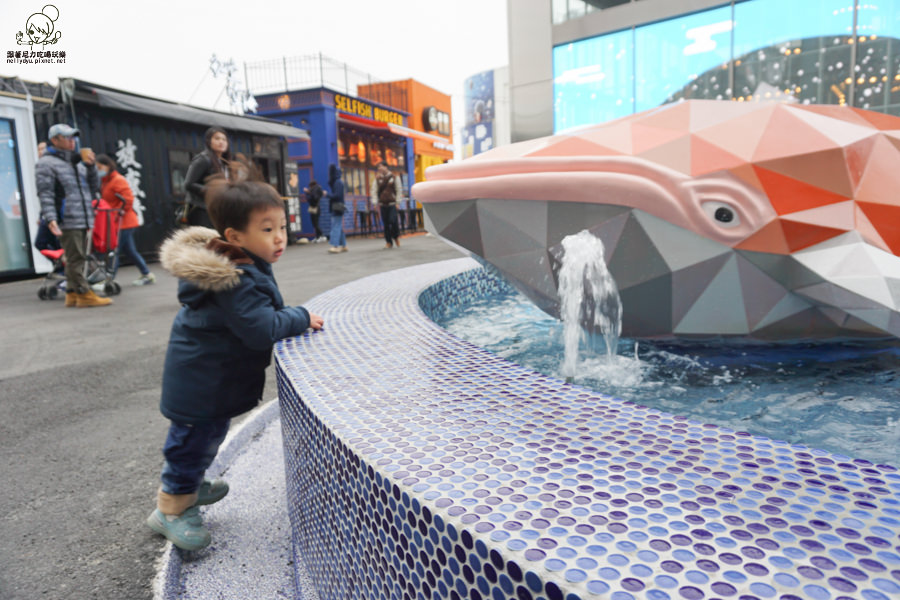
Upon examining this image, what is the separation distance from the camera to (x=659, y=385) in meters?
2.51

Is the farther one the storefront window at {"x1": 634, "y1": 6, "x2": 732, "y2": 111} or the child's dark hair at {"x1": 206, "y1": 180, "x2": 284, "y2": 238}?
the storefront window at {"x1": 634, "y1": 6, "x2": 732, "y2": 111}

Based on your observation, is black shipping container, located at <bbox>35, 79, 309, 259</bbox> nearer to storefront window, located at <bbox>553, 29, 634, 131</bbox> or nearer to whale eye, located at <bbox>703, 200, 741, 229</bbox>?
storefront window, located at <bbox>553, 29, 634, 131</bbox>

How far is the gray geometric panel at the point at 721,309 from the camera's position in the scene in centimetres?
228

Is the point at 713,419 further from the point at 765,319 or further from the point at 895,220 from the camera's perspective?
the point at 895,220

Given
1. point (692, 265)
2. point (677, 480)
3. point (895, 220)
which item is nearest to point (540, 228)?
point (692, 265)

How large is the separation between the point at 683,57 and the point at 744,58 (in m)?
1.13

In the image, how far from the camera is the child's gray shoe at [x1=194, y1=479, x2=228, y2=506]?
2.16 meters

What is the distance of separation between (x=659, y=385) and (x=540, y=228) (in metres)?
0.84

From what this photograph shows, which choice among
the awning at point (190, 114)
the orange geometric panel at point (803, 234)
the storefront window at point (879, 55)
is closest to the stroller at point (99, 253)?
the awning at point (190, 114)

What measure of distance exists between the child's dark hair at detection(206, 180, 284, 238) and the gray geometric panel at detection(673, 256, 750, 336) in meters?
1.68

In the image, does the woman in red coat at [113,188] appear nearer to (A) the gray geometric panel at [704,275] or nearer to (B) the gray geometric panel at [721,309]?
(A) the gray geometric panel at [704,275]

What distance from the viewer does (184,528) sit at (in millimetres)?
1920

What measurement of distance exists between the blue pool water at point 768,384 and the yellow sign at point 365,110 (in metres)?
18.5

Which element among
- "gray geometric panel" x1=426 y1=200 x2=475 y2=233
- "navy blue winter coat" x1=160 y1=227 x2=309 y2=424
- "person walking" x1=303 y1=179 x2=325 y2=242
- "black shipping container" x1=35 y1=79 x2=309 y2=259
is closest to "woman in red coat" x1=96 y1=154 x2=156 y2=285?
"black shipping container" x1=35 y1=79 x2=309 y2=259
